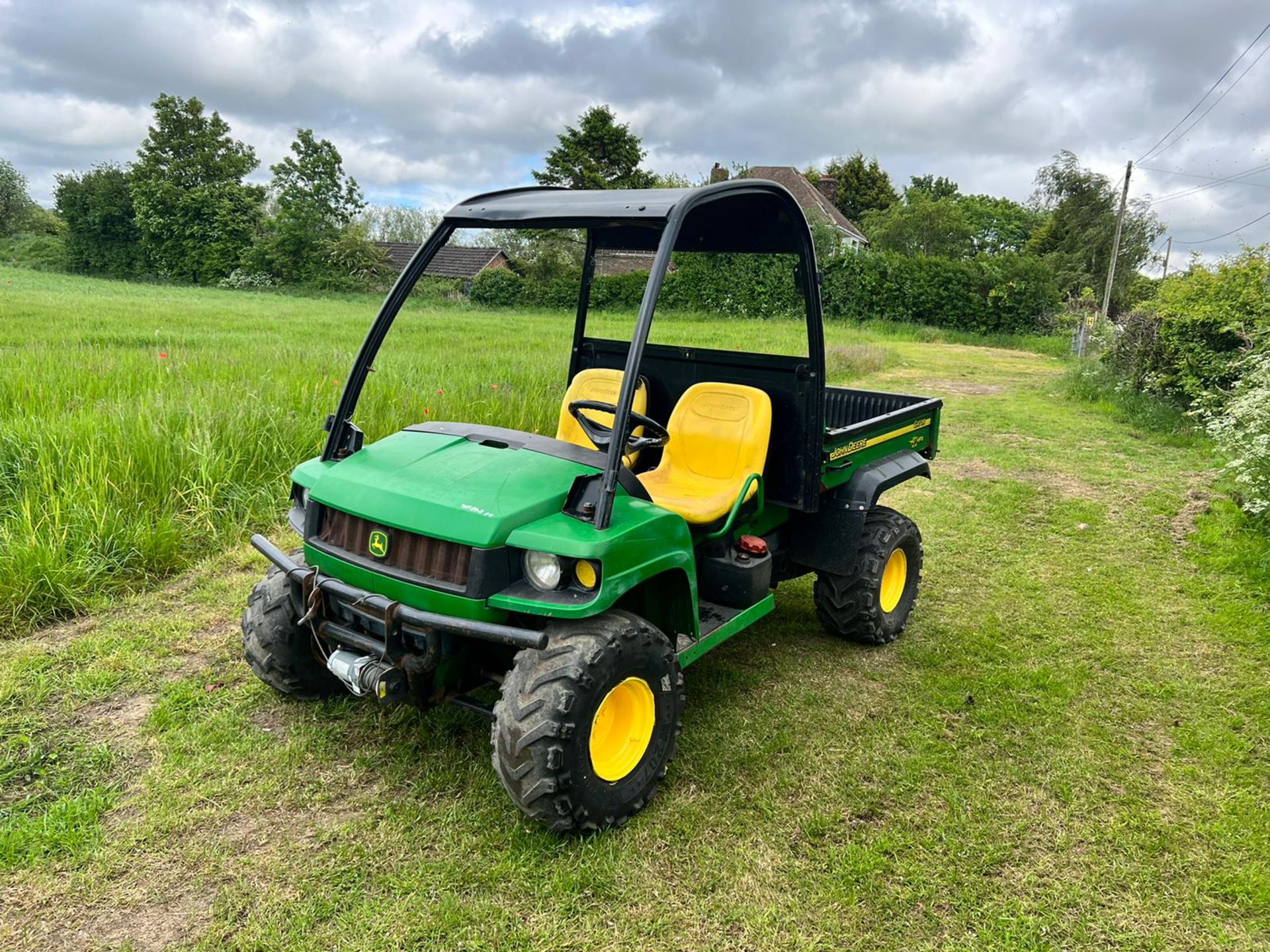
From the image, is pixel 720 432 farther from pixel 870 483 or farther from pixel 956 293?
pixel 956 293

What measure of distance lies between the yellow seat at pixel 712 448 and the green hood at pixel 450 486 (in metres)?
0.75

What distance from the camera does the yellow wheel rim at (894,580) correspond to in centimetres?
429

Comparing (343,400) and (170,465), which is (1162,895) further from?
(170,465)

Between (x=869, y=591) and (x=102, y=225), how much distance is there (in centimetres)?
4596

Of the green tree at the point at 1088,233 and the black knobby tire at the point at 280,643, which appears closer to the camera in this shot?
the black knobby tire at the point at 280,643

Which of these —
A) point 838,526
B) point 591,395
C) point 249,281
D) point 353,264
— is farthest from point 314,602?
point 249,281

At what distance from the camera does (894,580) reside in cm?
437

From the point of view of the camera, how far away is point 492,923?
228 centimetres

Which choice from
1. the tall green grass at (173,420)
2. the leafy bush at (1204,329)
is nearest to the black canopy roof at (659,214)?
the tall green grass at (173,420)

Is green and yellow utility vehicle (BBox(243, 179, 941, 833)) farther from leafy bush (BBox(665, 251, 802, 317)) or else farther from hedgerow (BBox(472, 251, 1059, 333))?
hedgerow (BBox(472, 251, 1059, 333))

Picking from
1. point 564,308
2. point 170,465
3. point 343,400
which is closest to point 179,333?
point 564,308

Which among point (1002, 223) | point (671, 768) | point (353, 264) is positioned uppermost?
point (1002, 223)

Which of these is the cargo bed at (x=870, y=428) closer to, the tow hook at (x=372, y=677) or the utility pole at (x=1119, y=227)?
the tow hook at (x=372, y=677)

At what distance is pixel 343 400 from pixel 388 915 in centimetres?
170
